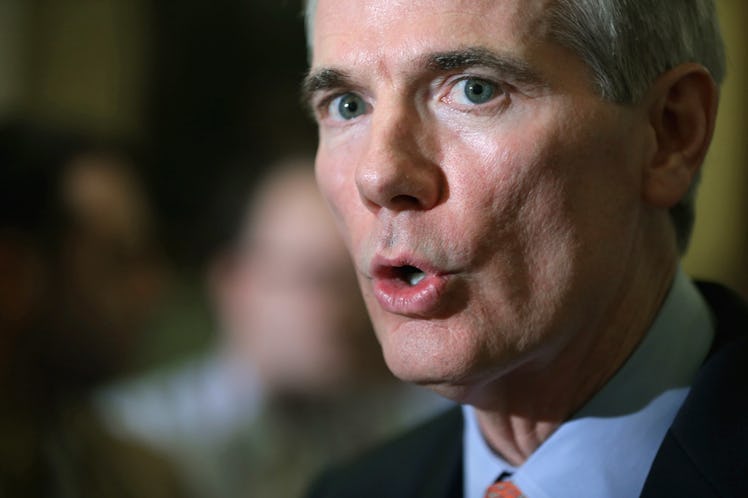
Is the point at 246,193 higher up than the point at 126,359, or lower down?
higher up

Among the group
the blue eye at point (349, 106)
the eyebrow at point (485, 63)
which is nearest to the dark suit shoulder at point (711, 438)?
the eyebrow at point (485, 63)

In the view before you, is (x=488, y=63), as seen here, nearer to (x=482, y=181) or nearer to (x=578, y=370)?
(x=482, y=181)

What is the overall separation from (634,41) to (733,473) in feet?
2.02

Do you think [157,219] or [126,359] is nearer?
[126,359]

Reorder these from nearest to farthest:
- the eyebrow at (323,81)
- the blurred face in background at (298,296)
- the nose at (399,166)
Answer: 1. the nose at (399,166)
2. the eyebrow at (323,81)
3. the blurred face in background at (298,296)

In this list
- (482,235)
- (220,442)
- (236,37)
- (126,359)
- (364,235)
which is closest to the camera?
(482,235)

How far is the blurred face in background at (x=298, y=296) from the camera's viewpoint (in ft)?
10.7

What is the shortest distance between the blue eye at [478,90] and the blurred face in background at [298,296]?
186 centimetres

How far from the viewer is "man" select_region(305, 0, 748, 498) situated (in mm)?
1397

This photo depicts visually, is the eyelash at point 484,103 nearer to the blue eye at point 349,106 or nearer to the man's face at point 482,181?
→ the man's face at point 482,181

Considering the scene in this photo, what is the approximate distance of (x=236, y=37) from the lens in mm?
5027

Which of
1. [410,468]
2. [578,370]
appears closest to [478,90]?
[578,370]

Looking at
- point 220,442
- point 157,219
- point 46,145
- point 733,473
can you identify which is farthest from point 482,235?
point 157,219

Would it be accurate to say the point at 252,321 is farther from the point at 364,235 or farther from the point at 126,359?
the point at 364,235
